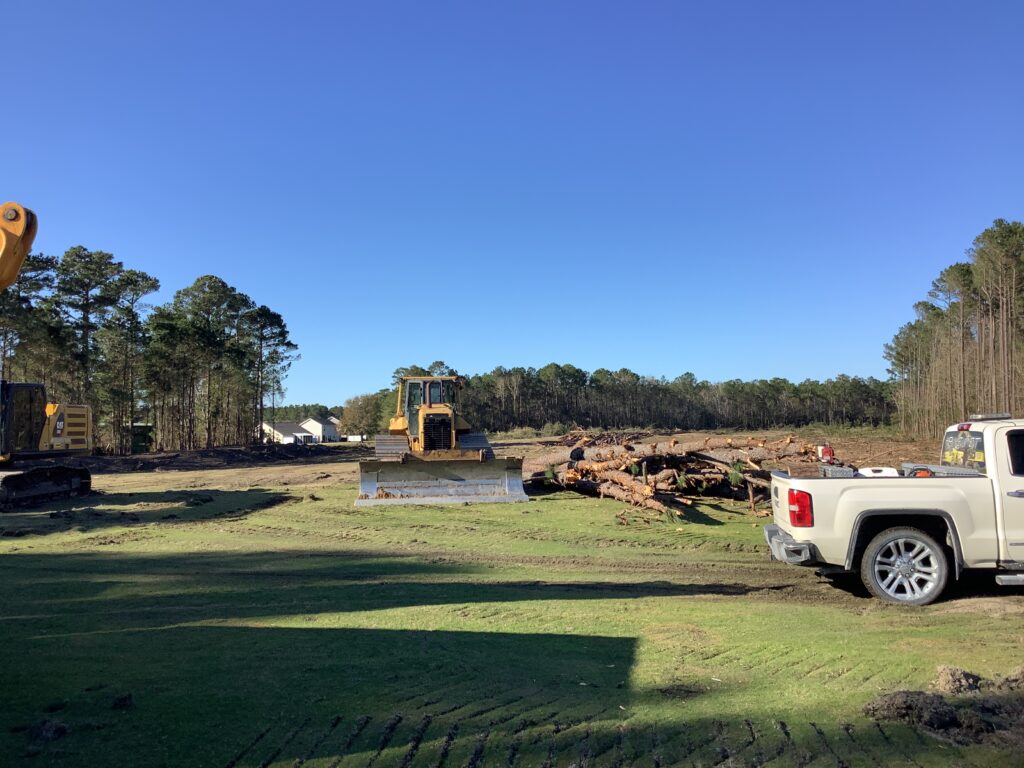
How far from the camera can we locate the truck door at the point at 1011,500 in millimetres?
6926

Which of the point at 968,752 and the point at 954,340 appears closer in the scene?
the point at 968,752

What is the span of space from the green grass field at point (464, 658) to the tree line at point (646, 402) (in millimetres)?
71704

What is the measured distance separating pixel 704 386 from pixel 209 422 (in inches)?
2988

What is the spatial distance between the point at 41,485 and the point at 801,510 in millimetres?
18825

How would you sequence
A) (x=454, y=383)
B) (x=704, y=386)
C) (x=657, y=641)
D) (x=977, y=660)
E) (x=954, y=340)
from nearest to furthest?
(x=977, y=660), (x=657, y=641), (x=454, y=383), (x=954, y=340), (x=704, y=386)

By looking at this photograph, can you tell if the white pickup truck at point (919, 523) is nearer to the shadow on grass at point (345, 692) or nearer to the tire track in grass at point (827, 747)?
the shadow on grass at point (345, 692)

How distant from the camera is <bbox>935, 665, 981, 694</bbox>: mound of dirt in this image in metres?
4.34

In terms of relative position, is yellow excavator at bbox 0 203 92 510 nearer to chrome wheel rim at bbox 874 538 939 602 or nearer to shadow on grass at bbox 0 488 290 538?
shadow on grass at bbox 0 488 290 538

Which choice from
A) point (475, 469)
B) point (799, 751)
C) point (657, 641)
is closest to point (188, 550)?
point (475, 469)

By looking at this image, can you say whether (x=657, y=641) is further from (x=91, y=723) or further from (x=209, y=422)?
(x=209, y=422)

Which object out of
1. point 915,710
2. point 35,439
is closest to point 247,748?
point 915,710

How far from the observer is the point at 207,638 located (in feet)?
19.2

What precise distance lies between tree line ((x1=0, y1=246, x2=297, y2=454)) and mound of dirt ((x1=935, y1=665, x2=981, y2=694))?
35644 mm

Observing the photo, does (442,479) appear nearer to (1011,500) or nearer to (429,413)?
(429,413)
